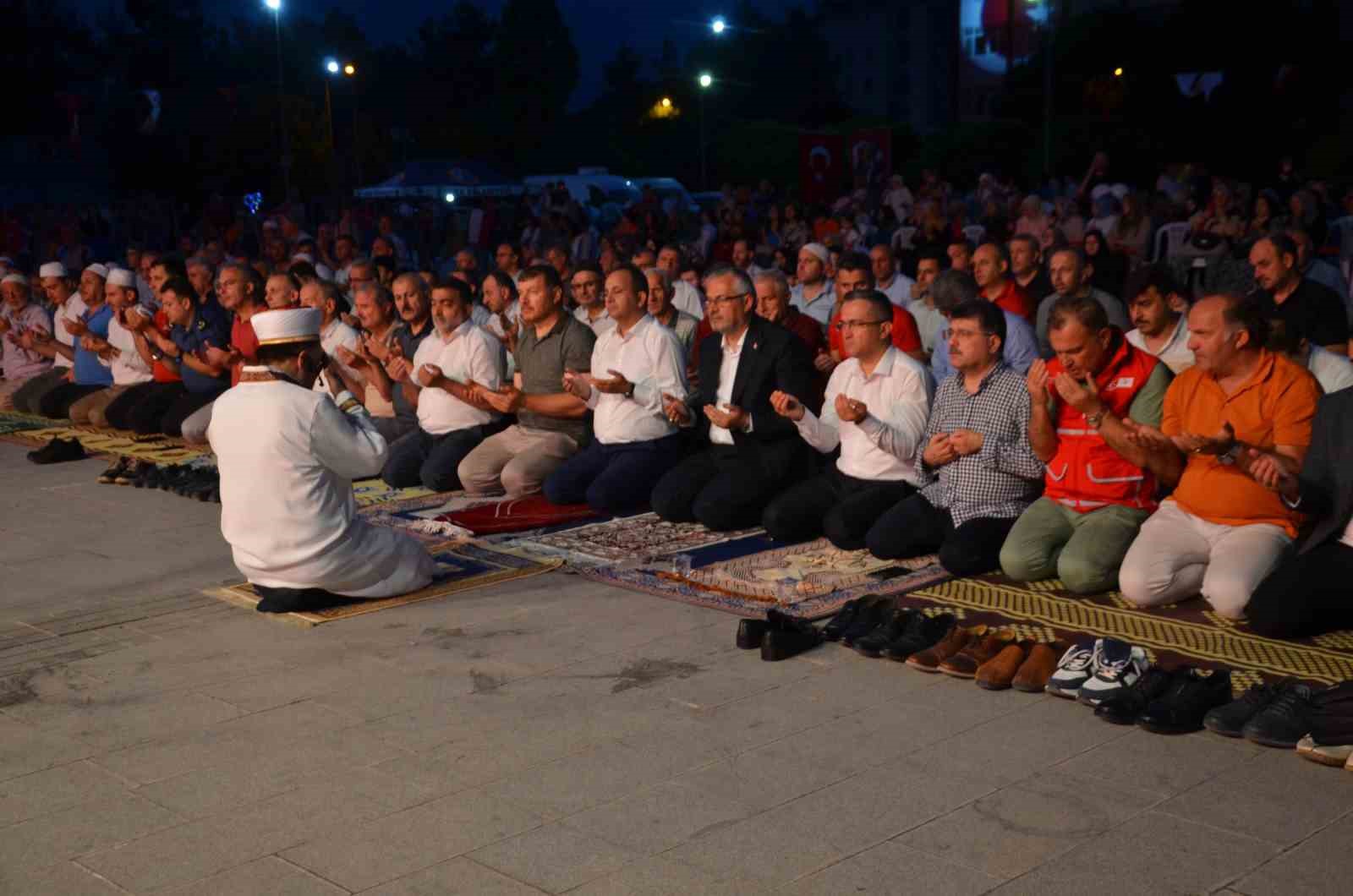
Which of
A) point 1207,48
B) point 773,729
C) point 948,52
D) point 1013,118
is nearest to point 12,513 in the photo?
point 773,729

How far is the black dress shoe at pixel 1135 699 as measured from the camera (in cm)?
483

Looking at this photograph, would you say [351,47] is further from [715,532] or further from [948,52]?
[715,532]

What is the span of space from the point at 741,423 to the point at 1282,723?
3837 mm

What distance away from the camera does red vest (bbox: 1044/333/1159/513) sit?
6.66 m

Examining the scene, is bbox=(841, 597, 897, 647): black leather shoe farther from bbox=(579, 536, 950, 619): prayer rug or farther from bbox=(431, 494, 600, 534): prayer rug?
bbox=(431, 494, 600, 534): prayer rug

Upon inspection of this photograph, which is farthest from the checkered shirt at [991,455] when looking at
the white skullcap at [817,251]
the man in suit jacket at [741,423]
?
the white skullcap at [817,251]

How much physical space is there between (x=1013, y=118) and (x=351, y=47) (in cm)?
3238

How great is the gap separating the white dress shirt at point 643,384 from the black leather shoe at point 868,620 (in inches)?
114

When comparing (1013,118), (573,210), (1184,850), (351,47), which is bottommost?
(1184,850)

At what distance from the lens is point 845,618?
19.4 ft

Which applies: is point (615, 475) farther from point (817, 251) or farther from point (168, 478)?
point (168, 478)

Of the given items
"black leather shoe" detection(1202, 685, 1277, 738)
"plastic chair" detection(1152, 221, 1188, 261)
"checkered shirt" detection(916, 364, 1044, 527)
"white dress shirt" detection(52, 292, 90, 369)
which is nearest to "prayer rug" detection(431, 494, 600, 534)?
"checkered shirt" detection(916, 364, 1044, 527)

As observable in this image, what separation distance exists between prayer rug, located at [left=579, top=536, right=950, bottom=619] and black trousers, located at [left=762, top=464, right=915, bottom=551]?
0.28 feet

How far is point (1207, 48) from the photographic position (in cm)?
2712
